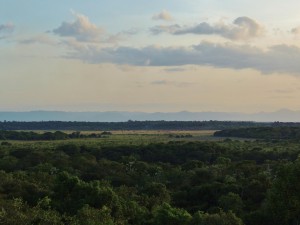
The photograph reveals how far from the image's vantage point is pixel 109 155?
10719 centimetres

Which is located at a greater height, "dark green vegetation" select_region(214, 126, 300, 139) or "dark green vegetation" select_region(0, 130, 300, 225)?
"dark green vegetation" select_region(214, 126, 300, 139)

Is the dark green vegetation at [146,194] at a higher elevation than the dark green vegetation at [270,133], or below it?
below

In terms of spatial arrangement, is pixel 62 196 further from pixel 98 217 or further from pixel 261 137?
pixel 261 137

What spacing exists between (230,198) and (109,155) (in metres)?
60.3

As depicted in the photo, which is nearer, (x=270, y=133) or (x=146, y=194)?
(x=146, y=194)

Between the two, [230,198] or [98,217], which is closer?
[98,217]

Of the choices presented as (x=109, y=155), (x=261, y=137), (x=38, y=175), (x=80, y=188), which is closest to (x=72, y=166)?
(x=38, y=175)

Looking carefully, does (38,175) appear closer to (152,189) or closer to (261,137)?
(152,189)

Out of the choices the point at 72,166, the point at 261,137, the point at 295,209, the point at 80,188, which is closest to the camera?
the point at 295,209

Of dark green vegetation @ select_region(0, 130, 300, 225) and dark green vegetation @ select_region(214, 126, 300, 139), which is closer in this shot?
dark green vegetation @ select_region(0, 130, 300, 225)

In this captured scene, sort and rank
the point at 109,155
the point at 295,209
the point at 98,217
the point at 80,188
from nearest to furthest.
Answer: the point at 98,217 → the point at 295,209 → the point at 80,188 → the point at 109,155

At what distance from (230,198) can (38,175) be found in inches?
940

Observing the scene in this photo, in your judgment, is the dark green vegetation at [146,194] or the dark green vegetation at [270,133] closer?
the dark green vegetation at [146,194]

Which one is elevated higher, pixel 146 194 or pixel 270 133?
pixel 270 133
